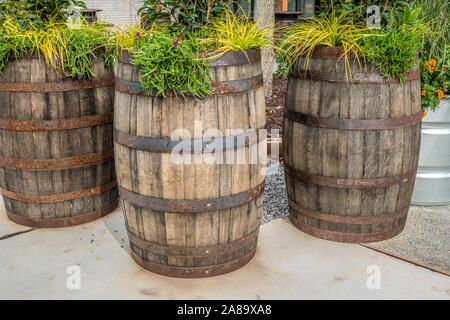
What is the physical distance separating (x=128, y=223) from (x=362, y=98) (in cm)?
172

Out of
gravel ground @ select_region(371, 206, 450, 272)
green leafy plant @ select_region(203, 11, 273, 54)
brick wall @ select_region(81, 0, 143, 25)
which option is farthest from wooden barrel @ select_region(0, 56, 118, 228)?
brick wall @ select_region(81, 0, 143, 25)

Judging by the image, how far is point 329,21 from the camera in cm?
342

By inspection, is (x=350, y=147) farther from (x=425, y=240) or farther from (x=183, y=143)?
(x=183, y=143)

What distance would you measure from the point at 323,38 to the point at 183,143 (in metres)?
1.28

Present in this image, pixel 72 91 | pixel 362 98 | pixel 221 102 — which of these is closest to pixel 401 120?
pixel 362 98

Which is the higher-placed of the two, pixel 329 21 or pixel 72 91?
pixel 329 21

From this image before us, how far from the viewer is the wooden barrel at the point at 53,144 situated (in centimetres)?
342

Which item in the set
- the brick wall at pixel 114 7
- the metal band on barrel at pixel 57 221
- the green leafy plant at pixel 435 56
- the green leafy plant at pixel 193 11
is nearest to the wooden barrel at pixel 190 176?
the green leafy plant at pixel 193 11

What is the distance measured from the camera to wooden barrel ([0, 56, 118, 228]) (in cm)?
342

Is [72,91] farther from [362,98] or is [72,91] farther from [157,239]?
[362,98]

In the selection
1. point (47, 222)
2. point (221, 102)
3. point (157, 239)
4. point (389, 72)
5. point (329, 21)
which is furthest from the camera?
point (47, 222)

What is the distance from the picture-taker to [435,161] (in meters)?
4.06

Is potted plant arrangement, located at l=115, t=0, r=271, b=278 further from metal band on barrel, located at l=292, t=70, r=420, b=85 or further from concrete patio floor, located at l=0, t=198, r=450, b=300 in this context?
metal band on barrel, located at l=292, t=70, r=420, b=85

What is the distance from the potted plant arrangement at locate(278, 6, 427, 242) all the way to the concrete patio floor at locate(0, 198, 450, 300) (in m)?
0.27
